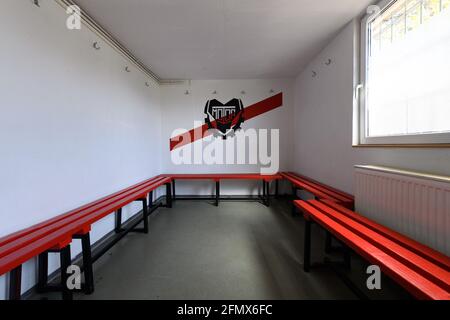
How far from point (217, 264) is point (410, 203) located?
5.85ft

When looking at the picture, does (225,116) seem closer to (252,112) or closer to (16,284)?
(252,112)

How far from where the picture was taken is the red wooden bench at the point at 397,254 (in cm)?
93

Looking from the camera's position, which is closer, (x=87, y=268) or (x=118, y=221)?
(x=87, y=268)

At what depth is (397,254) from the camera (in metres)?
1.17

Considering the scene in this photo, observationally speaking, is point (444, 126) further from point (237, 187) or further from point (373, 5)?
point (237, 187)

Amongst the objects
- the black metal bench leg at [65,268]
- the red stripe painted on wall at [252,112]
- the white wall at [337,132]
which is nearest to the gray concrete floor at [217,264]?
the black metal bench leg at [65,268]

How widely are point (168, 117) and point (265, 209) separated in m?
3.11

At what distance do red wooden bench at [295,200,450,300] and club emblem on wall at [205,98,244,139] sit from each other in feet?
10.5

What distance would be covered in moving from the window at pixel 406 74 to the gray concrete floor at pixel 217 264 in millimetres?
1495

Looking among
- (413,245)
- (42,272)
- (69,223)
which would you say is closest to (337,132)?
(413,245)

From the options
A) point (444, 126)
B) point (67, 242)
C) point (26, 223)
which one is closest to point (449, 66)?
point (444, 126)

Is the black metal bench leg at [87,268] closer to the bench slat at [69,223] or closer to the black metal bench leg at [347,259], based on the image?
the bench slat at [69,223]

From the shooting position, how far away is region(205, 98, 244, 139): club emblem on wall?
4.70 metres

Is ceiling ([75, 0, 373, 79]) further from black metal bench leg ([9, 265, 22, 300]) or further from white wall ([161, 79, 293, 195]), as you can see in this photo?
black metal bench leg ([9, 265, 22, 300])
